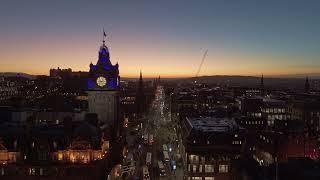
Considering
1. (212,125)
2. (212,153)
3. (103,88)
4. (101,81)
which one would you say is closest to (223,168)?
(212,153)

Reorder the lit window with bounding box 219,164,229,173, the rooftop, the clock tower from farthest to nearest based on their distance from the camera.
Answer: the clock tower < the rooftop < the lit window with bounding box 219,164,229,173

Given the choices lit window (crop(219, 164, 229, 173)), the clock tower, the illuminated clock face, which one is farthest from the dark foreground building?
the illuminated clock face

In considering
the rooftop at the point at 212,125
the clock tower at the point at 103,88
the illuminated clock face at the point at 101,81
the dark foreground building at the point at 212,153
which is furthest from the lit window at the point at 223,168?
the illuminated clock face at the point at 101,81

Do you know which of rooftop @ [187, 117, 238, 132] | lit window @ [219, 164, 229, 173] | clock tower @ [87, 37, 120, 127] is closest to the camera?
lit window @ [219, 164, 229, 173]

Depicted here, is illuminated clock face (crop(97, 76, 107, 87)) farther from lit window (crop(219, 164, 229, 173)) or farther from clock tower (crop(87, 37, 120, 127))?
lit window (crop(219, 164, 229, 173))

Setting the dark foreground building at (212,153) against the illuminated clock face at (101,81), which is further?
the illuminated clock face at (101,81)

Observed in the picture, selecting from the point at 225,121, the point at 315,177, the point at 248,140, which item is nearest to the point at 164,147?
the point at 225,121

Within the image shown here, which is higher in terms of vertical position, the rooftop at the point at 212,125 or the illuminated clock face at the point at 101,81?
the illuminated clock face at the point at 101,81

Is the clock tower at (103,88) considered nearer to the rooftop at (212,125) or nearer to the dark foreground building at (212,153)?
the rooftop at (212,125)
